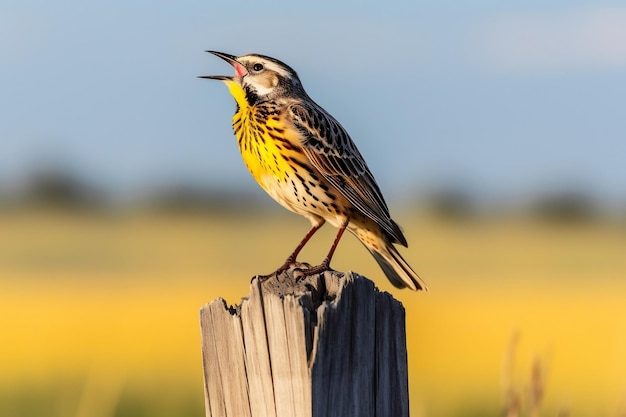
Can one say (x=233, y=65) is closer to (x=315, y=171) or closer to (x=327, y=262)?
(x=315, y=171)

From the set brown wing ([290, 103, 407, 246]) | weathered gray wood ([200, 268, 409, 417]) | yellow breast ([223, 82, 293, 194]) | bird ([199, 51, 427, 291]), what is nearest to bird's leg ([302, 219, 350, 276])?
bird ([199, 51, 427, 291])

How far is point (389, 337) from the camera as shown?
3.53 meters

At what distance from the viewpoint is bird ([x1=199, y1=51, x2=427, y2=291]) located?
6.06 meters

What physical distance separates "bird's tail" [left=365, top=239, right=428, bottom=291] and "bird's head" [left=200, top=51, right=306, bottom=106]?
122cm

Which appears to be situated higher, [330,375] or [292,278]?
[292,278]

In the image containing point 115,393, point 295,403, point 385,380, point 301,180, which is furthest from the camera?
point 301,180

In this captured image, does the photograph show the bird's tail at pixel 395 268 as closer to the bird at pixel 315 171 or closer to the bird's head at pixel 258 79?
the bird at pixel 315 171

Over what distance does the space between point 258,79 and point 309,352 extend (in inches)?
140

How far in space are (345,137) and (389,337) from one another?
3.12 meters

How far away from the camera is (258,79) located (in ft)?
21.5

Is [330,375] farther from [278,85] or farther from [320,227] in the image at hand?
[278,85]

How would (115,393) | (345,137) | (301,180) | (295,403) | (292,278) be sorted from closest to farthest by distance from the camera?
(295,403) → (292,278) → (115,393) → (301,180) → (345,137)

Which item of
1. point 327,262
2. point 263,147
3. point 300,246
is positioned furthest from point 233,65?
point 327,262

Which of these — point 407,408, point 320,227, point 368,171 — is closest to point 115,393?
point 320,227
